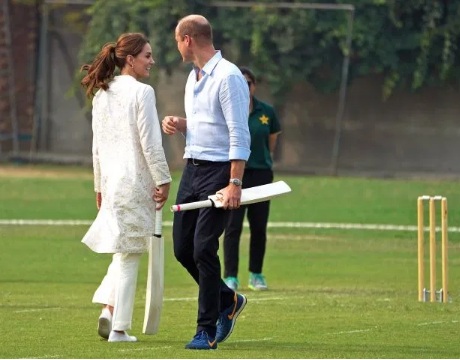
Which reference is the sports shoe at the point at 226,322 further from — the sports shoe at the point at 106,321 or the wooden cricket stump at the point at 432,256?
the wooden cricket stump at the point at 432,256

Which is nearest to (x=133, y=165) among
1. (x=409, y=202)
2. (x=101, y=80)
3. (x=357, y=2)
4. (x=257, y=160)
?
(x=101, y=80)

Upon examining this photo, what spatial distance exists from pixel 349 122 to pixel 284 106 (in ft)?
4.85

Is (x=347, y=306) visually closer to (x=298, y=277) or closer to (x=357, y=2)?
(x=298, y=277)

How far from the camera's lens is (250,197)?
31.8 ft

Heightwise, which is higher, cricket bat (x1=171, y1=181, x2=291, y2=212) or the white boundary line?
cricket bat (x1=171, y1=181, x2=291, y2=212)

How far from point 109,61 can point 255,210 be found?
5178mm

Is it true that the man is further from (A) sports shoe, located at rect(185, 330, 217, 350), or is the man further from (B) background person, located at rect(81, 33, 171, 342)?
(B) background person, located at rect(81, 33, 171, 342)

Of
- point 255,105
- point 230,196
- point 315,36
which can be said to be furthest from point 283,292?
point 315,36

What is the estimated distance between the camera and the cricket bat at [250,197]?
952 cm

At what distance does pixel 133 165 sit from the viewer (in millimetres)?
9828

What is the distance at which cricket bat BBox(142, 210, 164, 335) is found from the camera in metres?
9.89

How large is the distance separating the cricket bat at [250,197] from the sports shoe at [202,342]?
792 millimetres

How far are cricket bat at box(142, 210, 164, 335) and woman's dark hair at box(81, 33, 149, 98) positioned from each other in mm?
915

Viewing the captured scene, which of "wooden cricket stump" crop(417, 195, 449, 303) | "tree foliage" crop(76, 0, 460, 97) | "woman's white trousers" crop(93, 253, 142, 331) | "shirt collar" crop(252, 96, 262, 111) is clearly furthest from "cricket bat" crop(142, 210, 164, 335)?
"tree foliage" crop(76, 0, 460, 97)
